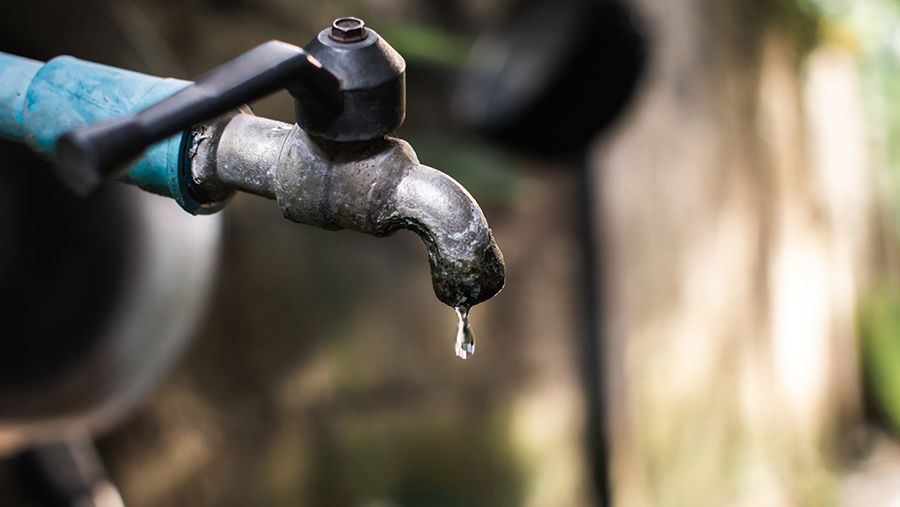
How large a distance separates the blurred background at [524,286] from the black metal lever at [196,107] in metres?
0.78

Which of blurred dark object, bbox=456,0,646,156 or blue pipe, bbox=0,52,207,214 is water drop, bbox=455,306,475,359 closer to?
blue pipe, bbox=0,52,207,214

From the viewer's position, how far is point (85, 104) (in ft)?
2.05

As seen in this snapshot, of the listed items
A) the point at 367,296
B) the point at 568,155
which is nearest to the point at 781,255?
the point at 568,155

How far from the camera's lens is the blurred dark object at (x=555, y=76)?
2.51 meters

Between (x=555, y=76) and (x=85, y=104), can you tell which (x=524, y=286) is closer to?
(x=555, y=76)

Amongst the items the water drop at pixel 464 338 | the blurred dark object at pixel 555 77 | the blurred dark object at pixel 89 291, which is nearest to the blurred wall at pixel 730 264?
the blurred dark object at pixel 555 77

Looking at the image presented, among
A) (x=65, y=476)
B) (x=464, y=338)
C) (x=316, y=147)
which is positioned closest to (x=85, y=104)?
(x=316, y=147)

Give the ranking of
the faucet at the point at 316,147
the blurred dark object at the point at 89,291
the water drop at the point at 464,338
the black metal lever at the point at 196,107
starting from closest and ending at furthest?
1. the black metal lever at the point at 196,107
2. the faucet at the point at 316,147
3. the water drop at the point at 464,338
4. the blurred dark object at the point at 89,291

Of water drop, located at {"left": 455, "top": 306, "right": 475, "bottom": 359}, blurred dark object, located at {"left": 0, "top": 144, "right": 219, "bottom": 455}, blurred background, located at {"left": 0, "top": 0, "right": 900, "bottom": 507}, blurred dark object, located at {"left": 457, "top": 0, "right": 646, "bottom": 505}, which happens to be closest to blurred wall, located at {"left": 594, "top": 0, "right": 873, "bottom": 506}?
blurred background, located at {"left": 0, "top": 0, "right": 900, "bottom": 507}

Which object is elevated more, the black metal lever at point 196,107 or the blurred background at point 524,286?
the black metal lever at point 196,107

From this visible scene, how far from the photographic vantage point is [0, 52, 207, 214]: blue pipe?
2.05 feet

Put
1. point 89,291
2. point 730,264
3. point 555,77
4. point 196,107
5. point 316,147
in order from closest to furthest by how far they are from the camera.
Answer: point 196,107 → point 316,147 → point 89,291 → point 555,77 → point 730,264

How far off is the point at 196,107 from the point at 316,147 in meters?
0.12

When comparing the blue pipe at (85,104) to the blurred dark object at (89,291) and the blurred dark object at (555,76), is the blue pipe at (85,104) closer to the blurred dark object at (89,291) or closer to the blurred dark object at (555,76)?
the blurred dark object at (89,291)
